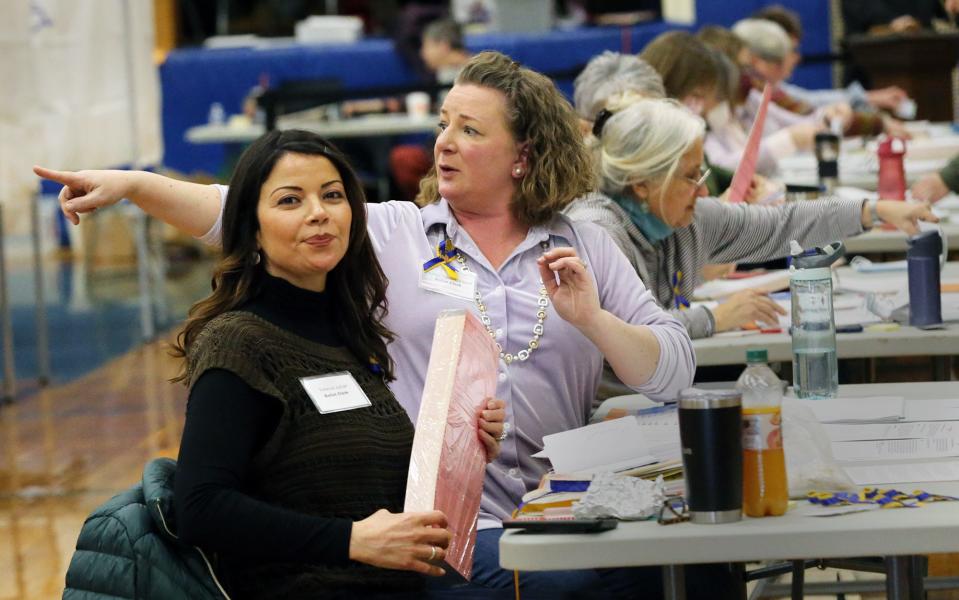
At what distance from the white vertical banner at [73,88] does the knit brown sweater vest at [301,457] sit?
4676 millimetres

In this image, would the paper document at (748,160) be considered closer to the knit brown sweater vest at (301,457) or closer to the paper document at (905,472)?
the paper document at (905,472)

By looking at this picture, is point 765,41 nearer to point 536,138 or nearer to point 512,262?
point 536,138

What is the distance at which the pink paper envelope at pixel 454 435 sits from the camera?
6.55ft

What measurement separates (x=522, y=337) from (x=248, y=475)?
2.27 feet

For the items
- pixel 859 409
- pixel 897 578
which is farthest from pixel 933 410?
pixel 897 578

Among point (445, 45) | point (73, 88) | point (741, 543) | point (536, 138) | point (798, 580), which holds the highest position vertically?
point (445, 45)

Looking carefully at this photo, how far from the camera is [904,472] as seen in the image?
79.0 inches

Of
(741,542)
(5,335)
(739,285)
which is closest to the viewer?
→ (741,542)

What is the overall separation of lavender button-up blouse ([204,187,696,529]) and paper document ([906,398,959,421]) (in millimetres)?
407

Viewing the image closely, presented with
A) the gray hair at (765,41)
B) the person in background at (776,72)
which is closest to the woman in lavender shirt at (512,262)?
the person in background at (776,72)

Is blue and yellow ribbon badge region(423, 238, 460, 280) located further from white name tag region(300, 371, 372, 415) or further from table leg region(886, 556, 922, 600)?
table leg region(886, 556, 922, 600)

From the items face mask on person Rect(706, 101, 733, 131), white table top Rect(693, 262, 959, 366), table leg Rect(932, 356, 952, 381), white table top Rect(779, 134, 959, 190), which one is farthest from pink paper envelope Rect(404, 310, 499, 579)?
white table top Rect(779, 134, 959, 190)

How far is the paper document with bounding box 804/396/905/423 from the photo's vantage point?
225cm

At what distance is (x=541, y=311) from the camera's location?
2.56 metres
